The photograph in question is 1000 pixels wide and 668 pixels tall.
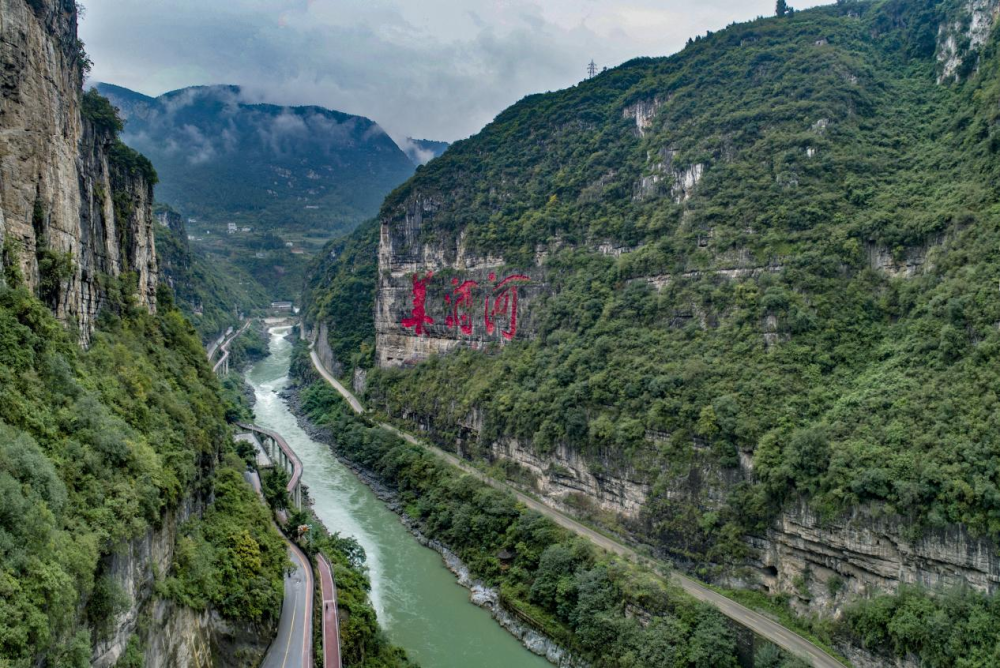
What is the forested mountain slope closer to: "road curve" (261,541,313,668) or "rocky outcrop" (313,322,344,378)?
"rocky outcrop" (313,322,344,378)

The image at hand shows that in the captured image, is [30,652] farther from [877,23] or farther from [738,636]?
[877,23]

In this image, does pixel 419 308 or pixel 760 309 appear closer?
pixel 760 309

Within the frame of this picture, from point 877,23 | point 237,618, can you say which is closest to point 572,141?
point 877,23

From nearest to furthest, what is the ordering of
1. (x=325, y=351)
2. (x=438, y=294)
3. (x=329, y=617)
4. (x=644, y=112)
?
(x=329, y=617) < (x=644, y=112) < (x=438, y=294) < (x=325, y=351)

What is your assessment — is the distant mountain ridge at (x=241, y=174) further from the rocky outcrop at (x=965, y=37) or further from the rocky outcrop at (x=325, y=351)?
the rocky outcrop at (x=965, y=37)

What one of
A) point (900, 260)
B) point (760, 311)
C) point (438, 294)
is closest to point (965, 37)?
point (900, 260)

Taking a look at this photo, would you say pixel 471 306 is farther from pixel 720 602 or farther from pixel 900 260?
pixel 720 602

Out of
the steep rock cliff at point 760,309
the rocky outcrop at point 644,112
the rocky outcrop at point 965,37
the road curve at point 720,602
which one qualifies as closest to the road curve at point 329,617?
the road curve at point 720,602
